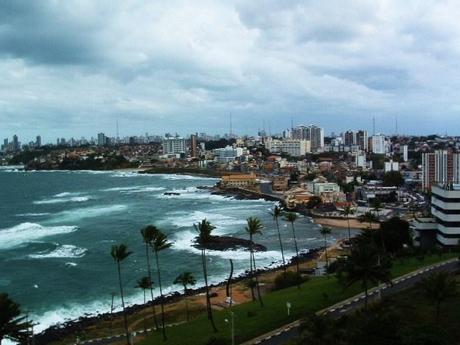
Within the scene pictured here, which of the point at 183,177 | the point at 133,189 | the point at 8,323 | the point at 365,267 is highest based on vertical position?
the point at 365,267

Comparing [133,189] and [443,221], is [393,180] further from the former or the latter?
[443,221]

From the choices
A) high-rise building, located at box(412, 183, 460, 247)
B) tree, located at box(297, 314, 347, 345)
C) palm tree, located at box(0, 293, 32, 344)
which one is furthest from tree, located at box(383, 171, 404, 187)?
palm tree, located at box(0, 293, 32, 344)

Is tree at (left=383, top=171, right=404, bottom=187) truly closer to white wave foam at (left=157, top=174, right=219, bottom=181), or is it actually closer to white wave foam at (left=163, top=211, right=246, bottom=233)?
white wave foam at (left=163, top=211, right=246, bottom=233)

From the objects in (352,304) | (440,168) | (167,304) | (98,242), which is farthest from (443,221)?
(440,168)

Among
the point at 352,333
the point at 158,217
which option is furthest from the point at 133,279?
the point at 158,217

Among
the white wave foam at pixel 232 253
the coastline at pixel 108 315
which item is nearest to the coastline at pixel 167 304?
the coastline at pixel 108 315

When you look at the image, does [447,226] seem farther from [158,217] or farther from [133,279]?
[158,217]

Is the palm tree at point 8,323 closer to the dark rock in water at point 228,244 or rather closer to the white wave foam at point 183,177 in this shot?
the dark rock in water at point 228,244

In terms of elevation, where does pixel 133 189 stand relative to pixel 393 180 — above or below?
below
